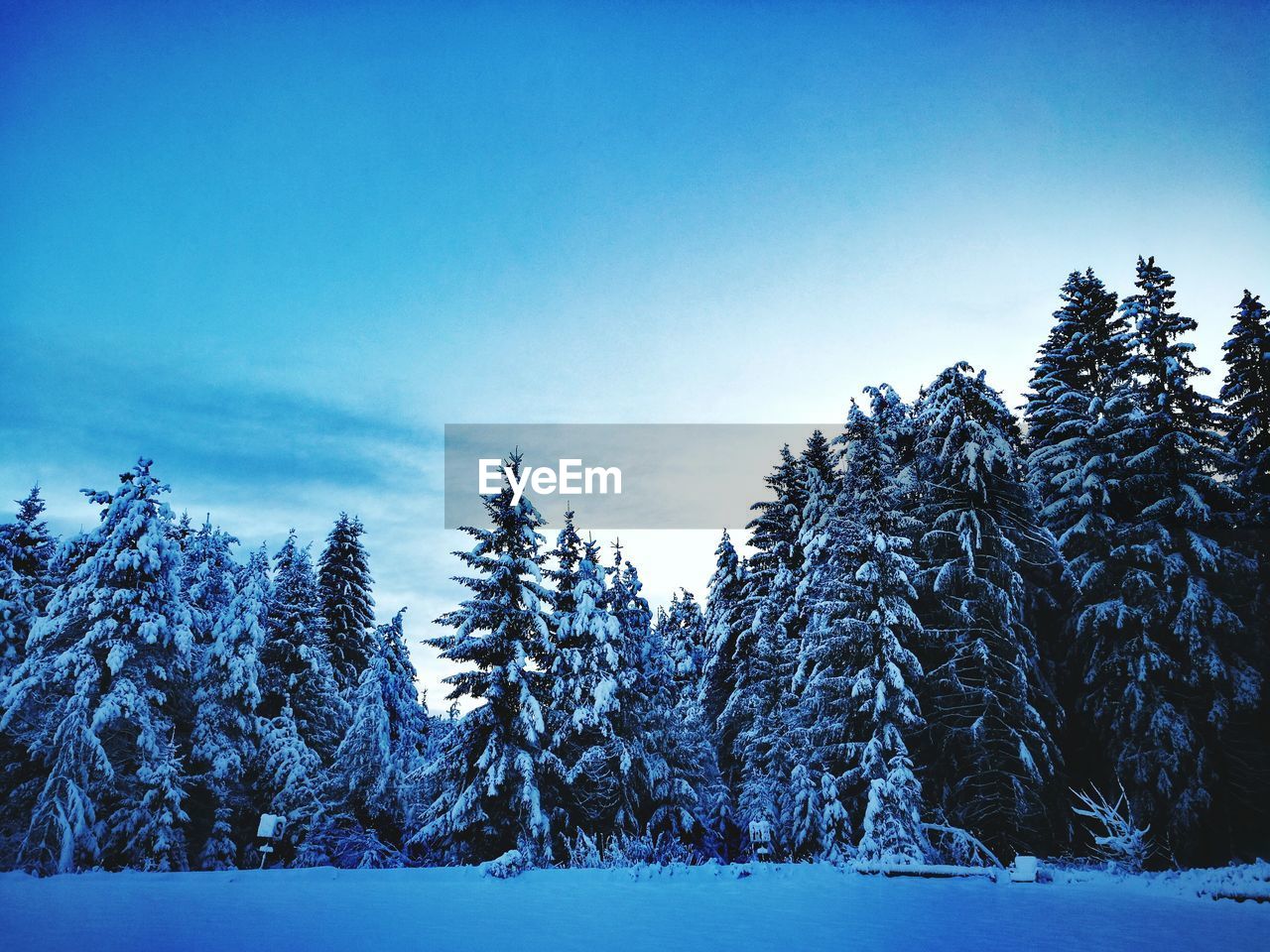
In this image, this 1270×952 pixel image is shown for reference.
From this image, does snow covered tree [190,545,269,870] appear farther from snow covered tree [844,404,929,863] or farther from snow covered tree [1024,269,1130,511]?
snow covered tree [1024,269,1130,511]

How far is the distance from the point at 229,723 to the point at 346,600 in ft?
28.7

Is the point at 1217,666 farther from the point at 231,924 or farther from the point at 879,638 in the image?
the point at 231,924

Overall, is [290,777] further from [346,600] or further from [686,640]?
[686,640]

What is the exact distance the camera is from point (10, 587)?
2645 centimetres

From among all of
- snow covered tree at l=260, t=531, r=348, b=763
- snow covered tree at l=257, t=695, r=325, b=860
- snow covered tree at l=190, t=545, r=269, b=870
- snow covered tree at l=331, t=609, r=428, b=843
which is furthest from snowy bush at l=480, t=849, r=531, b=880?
snow covered tree at l=260, t=531, r=348, b=763

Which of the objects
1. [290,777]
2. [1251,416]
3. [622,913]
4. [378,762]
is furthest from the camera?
[290,777]

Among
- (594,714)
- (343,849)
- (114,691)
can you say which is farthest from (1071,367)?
(114,691)

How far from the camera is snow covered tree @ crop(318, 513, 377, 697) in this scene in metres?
34.1

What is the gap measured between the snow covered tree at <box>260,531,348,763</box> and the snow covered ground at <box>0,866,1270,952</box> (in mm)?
19507

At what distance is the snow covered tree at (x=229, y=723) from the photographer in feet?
84.1

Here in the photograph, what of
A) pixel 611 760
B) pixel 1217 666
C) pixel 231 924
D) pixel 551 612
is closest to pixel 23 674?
pixel 551 612

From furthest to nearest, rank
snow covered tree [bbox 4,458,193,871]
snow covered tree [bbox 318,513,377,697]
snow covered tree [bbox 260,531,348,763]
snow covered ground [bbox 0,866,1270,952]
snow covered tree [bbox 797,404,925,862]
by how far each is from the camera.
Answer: snow covered tree [bbox 318,513,377,697] < snow covered tree [bbox 260,531,348,763] < snow covered tree [bbox 4,458,193,871] < snow covered tree [bbox 797,404,925,862] < snow covered ground [bbox 0,866,1270,952]

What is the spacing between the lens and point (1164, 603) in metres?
20.9

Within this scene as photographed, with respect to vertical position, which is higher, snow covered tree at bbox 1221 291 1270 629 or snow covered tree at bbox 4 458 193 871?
snow covered tree at bbox 1221 291 1270 629
